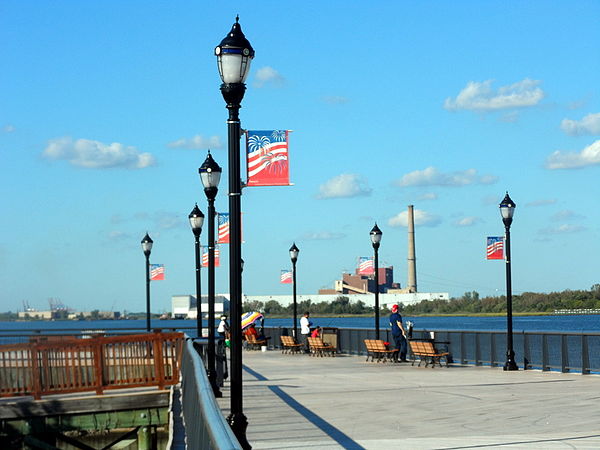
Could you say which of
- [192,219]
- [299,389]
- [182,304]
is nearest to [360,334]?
[192,219]

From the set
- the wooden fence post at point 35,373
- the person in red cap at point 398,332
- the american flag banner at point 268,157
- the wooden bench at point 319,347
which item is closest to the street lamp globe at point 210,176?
the wooden fence post at point 35,373

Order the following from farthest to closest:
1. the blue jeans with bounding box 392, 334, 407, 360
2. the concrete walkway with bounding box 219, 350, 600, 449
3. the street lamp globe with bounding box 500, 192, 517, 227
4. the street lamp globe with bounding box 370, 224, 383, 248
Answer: the street lamp globe with bounding box 370, 224, 383, 248 < the blue jeans with bounding box 392, 334, 407, 360 < the street lamp globe with bounding box 500, 192, 517, 227 < the concrete walkway with bounding box 219, 350, 600, 449

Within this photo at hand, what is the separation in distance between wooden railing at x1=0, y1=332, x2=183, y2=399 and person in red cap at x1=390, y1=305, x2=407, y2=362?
11.0m

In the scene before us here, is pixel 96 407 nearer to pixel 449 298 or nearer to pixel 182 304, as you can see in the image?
pixel 182 304

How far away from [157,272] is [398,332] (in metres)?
19.1

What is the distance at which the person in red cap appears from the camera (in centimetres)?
3186

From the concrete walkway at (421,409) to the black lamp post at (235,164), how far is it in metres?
1.38

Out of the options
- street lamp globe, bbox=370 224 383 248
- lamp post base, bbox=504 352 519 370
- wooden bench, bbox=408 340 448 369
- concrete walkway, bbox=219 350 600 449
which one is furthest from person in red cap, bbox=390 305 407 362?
street lamp globe, bbox=370 224 383 248

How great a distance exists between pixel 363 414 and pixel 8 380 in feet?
29.5

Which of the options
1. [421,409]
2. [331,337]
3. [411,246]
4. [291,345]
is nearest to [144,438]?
[421,409]

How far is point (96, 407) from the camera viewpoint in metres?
21.8

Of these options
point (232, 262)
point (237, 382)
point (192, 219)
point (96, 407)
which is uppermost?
point (192, 219)

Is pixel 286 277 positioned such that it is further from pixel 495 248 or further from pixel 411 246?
pixel 411 246

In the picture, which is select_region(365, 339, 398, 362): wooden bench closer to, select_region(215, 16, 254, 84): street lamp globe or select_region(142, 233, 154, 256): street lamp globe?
select_region(142, 233, 154, 256): street lamp globe
